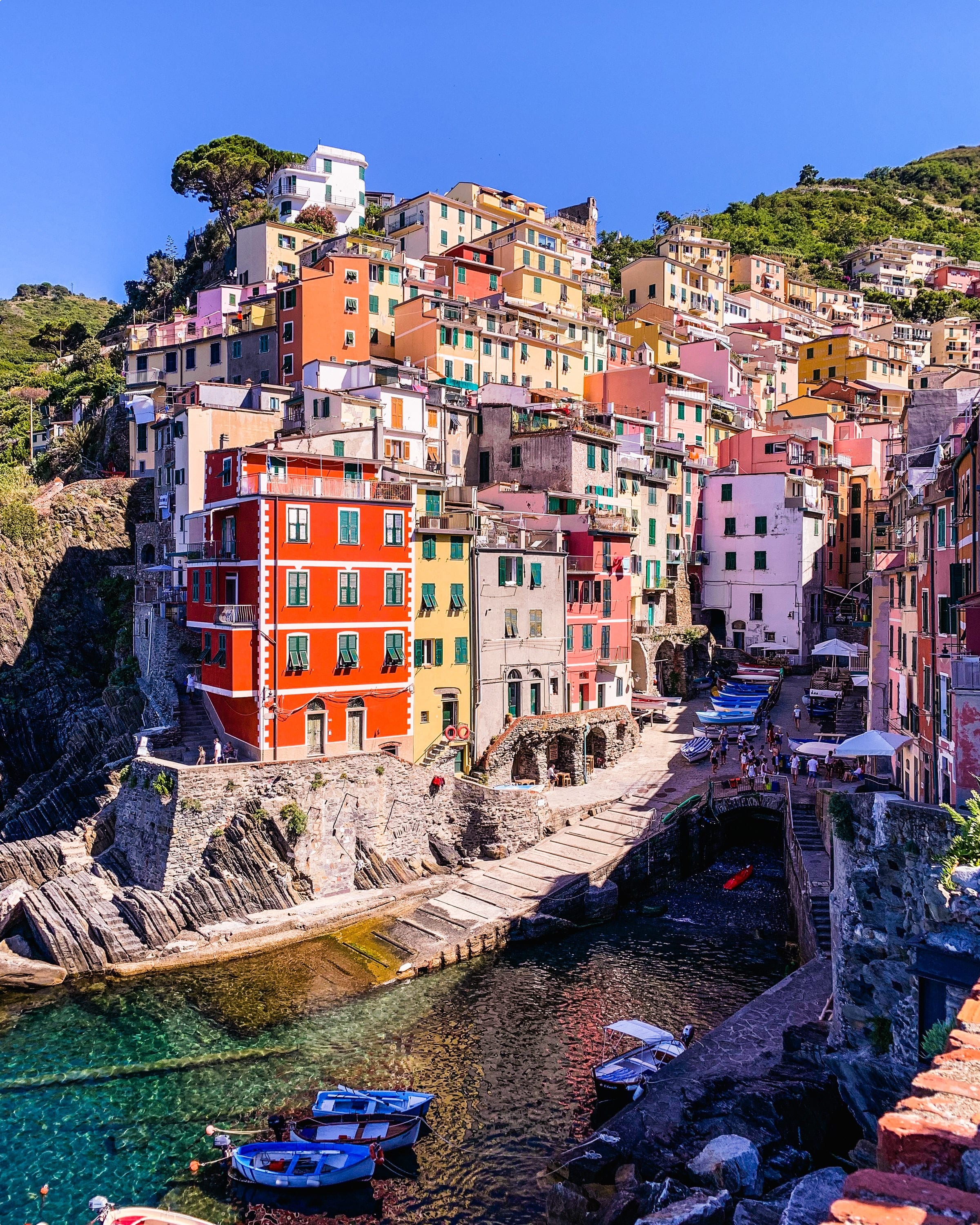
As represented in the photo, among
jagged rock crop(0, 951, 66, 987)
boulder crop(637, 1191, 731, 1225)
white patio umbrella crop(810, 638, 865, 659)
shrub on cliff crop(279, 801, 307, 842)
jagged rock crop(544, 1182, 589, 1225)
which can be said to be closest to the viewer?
boulder crop(637, 1191, 731, 1225)

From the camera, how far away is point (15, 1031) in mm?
29156

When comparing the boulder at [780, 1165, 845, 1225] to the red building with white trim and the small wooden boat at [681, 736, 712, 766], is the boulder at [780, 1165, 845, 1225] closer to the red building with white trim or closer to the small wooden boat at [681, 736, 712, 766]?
the red building with white trim

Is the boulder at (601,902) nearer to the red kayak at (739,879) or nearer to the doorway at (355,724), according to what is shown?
the red kayak at (739,879)

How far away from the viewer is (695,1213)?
16172 mm

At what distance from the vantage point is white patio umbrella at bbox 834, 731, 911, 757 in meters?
34.2

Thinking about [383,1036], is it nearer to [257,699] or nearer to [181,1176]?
[181,1176]

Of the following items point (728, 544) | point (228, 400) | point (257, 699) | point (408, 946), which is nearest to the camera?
point (408, 946)

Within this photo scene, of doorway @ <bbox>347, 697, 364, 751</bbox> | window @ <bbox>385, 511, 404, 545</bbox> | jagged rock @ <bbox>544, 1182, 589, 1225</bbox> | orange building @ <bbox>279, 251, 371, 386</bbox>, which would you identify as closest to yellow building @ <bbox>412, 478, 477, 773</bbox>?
window @ <bbox>385, 511, 404, 545</bbox>

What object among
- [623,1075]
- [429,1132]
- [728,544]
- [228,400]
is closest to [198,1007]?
[429,1132]

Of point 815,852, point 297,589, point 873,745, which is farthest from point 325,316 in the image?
point 815,852

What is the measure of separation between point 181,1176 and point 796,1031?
1535cm

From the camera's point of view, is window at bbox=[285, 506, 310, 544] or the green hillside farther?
the green hillside

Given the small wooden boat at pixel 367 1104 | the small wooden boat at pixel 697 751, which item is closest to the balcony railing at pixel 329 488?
the small wooden boat at pixel 697 751

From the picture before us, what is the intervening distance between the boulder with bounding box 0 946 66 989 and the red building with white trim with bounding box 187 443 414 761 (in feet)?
33.8
